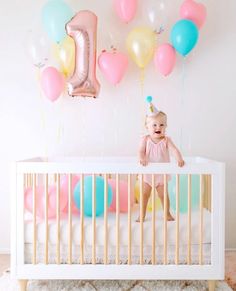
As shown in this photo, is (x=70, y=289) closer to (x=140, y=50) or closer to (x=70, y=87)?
(x=70, y=87)

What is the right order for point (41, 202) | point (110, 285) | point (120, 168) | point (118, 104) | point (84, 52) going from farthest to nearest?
point (118, 104) < point (84, 52) < point (110, 285) < point (41, 202) < point (120, 168)

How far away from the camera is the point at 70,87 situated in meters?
3.02

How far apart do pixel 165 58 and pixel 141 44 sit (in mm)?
178

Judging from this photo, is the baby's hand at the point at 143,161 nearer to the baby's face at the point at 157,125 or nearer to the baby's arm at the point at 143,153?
the baby's arm at the point at 143,153

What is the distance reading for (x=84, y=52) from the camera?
2.96m

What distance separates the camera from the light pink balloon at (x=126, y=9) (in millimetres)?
3094

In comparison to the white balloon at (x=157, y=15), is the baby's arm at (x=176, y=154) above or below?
below

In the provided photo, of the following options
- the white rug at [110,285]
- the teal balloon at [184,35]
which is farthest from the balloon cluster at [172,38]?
the white rug at [110,285]

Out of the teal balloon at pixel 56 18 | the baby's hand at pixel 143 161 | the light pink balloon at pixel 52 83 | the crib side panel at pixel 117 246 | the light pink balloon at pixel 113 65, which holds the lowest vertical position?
the crib side panel at pixel 117 246

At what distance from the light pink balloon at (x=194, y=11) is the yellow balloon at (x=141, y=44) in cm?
23

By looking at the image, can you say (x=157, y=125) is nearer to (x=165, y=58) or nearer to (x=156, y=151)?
(x=156, y=151)

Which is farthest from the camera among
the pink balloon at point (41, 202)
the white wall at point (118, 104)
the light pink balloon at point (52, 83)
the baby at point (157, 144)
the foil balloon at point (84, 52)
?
the white wall at point (118, 104)

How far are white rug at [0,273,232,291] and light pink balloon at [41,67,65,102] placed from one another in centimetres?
108

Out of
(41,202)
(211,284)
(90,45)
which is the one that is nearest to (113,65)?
(90,45)
